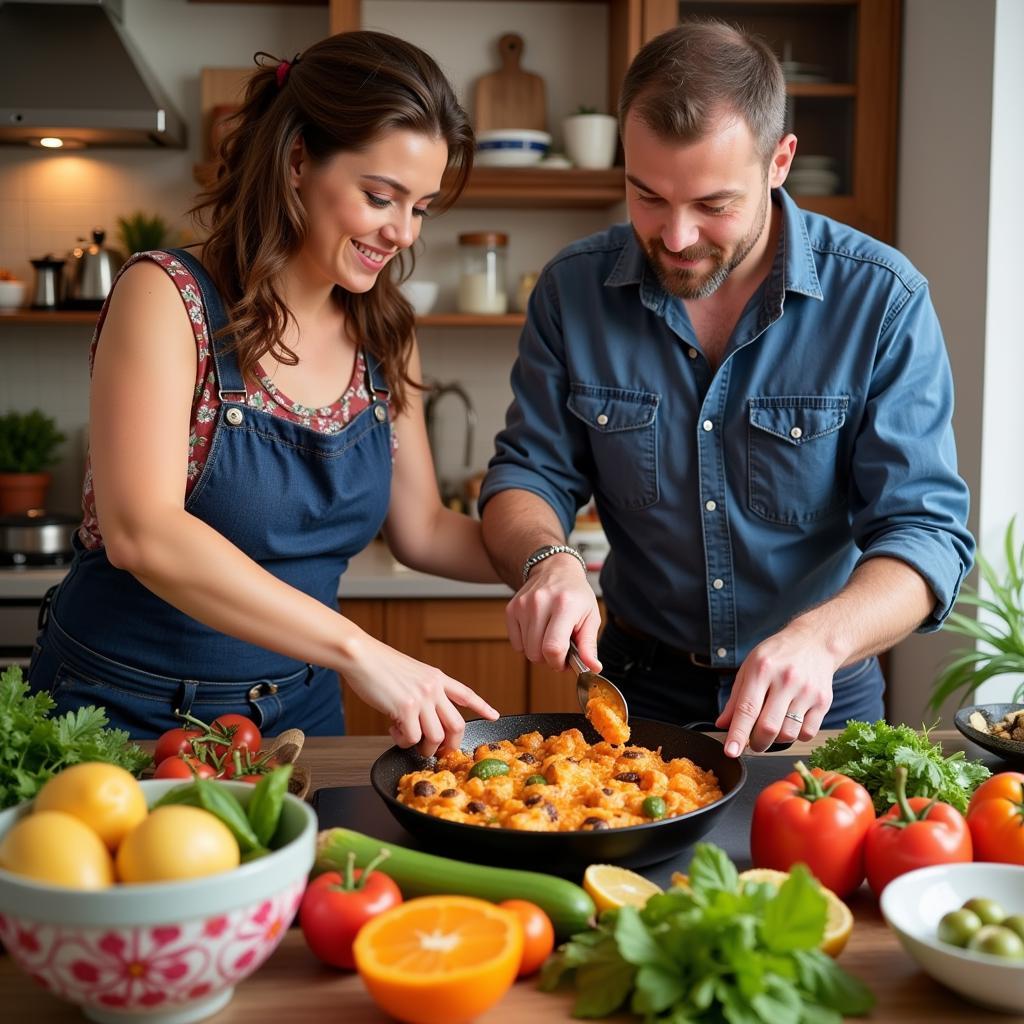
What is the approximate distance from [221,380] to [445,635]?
1.80 metres

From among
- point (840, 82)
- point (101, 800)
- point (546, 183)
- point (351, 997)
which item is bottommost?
point (351, 997)

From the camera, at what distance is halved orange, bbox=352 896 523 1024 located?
1.00 metres

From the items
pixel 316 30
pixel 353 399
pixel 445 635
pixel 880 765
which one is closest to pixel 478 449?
pixel 445 635

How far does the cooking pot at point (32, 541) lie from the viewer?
3.64 meters

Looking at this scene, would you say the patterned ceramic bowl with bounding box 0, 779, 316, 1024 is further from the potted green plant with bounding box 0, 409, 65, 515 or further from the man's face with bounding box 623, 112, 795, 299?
the potted green plant with bounding box 0, 409, 65, 515

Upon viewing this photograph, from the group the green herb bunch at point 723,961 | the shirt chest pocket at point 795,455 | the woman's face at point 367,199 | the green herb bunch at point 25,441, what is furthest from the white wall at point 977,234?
the green herb bunch at point 25,441

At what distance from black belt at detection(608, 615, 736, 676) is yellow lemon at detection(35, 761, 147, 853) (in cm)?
123

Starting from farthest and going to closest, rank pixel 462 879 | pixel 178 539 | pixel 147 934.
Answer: pixel 178 539 → pixel 462 879 → pixel 147 934

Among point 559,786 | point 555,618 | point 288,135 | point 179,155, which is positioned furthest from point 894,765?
point 179,155

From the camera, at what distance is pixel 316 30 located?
418 cm

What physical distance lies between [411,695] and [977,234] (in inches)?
96.7

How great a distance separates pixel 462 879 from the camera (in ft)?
3.95

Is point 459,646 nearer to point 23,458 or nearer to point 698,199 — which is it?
point 23,458

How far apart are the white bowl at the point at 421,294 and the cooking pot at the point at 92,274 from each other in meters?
0.93
